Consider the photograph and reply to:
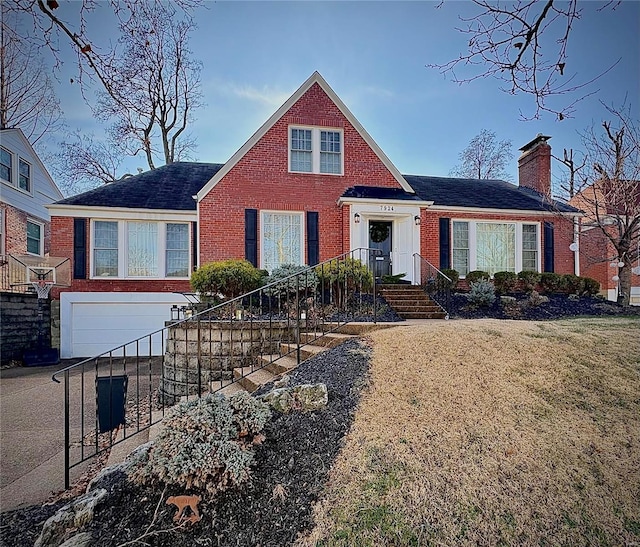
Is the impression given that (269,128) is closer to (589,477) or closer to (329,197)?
(329,197)

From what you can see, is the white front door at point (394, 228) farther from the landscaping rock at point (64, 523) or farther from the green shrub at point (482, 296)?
the landscaping rock at point (64, 523)

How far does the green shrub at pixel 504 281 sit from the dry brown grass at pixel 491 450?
7.61m

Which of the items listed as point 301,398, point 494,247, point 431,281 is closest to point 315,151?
point 431,281

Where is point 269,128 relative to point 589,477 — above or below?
above

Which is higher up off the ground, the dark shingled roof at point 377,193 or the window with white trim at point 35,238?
the dark shingled roof at point 377,193

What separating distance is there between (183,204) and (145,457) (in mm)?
9844

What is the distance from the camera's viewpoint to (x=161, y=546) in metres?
2.65

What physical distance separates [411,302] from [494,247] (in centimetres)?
548

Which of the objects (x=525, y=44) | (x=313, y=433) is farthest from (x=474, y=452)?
(x=525, y=44)

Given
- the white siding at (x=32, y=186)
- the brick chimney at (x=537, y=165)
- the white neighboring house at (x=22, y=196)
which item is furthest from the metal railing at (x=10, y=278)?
the brick chimney at (x=537, y=165)

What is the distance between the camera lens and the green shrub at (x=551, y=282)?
12406mm

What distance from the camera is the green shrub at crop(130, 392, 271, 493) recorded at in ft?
9.90

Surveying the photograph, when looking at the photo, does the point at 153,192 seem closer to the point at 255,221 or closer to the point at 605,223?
the point at 255,221

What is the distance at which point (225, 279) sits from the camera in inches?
357
